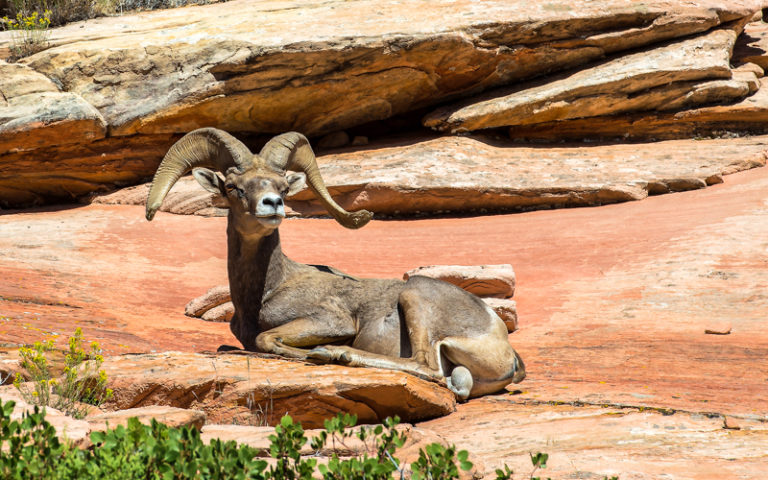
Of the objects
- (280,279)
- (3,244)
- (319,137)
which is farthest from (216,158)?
(319,137)

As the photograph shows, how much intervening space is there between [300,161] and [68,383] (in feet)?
13.5

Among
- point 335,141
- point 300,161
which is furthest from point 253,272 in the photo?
point 335,141

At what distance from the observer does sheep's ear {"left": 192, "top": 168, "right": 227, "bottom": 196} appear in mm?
8625

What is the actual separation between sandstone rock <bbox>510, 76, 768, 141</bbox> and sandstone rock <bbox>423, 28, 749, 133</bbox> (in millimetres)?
284

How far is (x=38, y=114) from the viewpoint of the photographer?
1722 cm

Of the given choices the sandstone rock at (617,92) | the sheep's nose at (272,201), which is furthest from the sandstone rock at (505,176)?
the sheep's nose at (272,201)

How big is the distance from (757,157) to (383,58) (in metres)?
8.47

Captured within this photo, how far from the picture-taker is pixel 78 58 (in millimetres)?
18453

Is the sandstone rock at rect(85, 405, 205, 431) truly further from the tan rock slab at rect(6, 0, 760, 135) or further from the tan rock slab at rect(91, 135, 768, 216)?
the tan rock slab at rect(6, 0, 760, 135)

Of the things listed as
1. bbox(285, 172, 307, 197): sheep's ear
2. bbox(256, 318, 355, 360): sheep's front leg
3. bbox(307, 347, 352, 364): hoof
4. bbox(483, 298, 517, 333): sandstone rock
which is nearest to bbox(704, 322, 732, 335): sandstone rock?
bbox(483, 298, 517, 333): sandstone rock

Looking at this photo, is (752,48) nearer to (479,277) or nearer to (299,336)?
(479,277)

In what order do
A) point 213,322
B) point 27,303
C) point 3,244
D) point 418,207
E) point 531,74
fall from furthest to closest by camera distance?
1. point 531,74
2. point 418,207
3. point 3,244
4. point 213,322
5. point 27,303

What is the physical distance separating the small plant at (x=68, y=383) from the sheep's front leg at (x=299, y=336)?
5.81ft

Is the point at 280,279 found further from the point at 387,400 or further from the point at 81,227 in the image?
the point at 81,227
